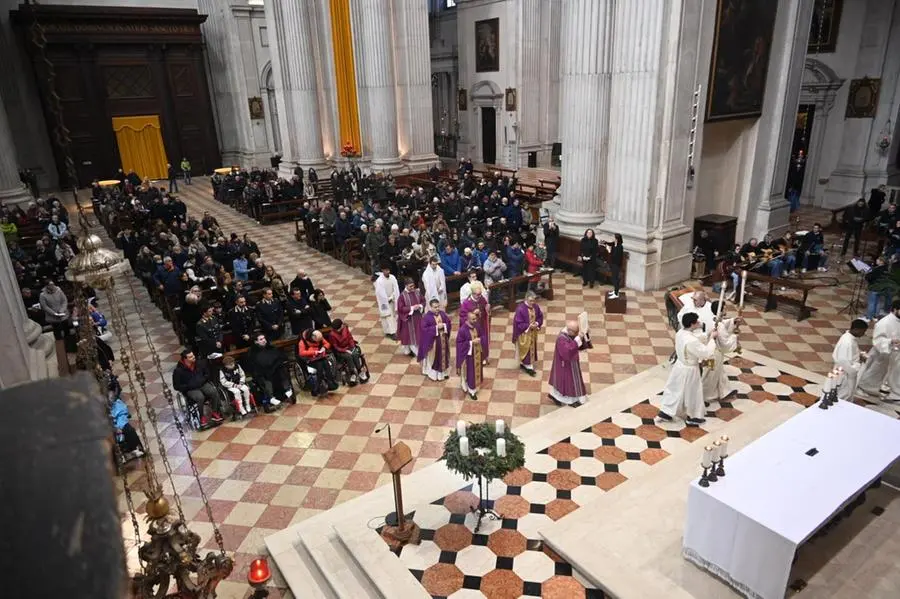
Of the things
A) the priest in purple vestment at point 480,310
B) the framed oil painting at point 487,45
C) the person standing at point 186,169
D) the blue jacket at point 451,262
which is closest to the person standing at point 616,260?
the blue jacket at point 451,262

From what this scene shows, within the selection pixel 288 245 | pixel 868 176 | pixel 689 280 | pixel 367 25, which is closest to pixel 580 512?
pixel 689 280

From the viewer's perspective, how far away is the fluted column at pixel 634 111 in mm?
11555

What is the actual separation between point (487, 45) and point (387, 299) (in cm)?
2012

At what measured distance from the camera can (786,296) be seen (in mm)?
11641

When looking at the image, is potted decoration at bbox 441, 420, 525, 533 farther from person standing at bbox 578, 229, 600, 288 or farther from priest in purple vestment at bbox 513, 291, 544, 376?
person standing at bbox 578, 229, 600, 288

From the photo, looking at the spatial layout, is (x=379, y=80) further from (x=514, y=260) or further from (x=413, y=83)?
(x=514, y=260)

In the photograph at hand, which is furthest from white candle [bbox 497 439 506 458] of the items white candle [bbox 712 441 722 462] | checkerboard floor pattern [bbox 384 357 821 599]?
white candle [bbox 712 441 722 462]

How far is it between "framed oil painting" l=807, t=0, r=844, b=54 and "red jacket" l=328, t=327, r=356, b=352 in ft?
53.0

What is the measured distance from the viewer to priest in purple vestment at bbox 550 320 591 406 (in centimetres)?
814

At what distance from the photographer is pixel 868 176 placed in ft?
58.6

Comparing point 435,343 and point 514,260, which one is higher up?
point 514,260

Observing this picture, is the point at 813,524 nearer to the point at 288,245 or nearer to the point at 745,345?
the point at 745,345

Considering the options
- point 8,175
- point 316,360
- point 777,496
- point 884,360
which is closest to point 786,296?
point 884,360

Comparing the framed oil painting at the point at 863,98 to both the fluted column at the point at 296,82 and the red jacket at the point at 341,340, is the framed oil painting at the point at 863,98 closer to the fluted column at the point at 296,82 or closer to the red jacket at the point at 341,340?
the red jacket at the point at 341,340
